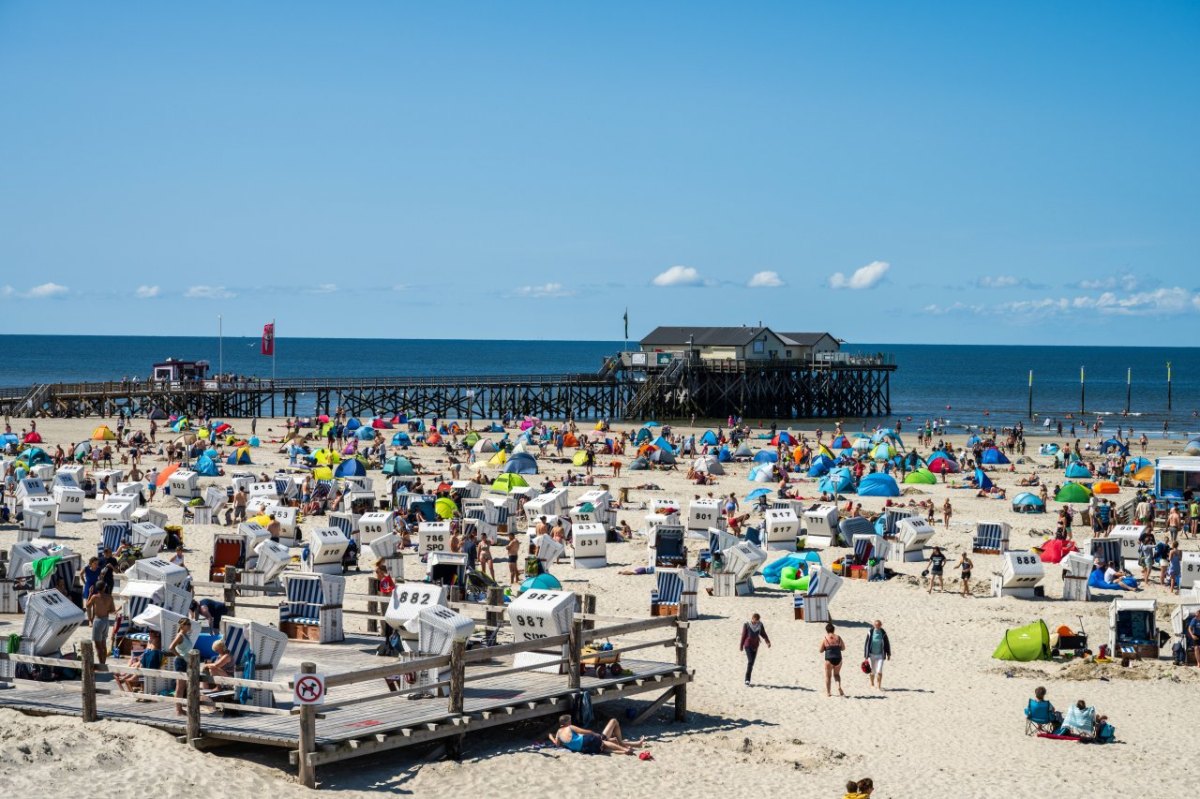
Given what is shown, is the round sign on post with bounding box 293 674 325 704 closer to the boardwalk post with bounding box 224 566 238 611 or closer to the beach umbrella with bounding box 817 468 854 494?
the boardwalk post with bounding box 224 566 238 611

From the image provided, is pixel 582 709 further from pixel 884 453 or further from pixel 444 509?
pixel 884 453

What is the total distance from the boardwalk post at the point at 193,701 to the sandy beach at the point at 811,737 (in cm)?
17

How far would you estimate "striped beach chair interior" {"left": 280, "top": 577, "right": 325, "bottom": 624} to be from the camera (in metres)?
16.2

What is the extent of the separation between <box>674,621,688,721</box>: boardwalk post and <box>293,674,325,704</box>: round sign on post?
14.8ft

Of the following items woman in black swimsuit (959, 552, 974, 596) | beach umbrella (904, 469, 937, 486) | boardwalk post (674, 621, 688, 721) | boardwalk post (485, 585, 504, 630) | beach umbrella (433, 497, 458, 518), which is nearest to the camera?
boardwalk post (674, 621, 688, 721)

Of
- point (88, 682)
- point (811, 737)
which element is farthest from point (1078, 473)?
point (88, 682)

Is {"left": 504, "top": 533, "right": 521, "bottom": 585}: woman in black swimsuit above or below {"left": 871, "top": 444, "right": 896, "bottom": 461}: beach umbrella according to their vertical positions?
below

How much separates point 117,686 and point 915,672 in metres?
9.51

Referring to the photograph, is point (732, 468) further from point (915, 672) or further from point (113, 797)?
point (113, 797)

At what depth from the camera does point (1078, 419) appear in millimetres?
80438

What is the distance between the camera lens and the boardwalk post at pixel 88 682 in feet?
39.4

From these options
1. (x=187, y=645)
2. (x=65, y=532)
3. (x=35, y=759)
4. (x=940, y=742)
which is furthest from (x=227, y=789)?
(x=65, y=532)

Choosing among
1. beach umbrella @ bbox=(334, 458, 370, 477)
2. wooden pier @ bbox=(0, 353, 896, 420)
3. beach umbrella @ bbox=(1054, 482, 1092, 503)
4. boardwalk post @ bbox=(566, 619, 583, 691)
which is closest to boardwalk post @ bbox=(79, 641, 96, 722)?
boardwalk post @ bbox=(566, 619, 583, 691)

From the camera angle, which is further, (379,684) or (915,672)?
(915,672)
